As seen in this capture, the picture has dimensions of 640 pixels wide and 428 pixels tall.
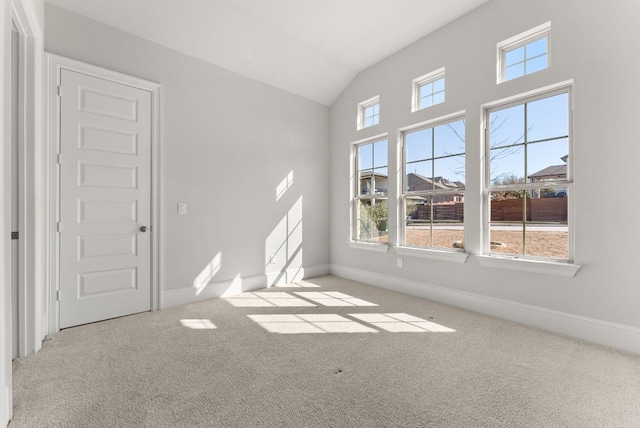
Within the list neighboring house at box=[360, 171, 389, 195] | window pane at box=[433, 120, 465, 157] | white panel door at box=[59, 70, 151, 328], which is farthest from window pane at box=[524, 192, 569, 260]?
white panel door at box=[59, 70, 151, 328]

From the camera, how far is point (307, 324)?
3.06 m

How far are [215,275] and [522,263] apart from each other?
3.51 meters

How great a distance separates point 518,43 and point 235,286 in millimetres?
4340

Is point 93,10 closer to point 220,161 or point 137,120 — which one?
point 137,120

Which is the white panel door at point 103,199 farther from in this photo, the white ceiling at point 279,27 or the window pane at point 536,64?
the window pane at point 536,64

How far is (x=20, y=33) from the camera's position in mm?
2367

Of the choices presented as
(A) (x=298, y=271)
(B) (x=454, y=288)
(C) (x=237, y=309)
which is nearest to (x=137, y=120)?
(C) (x=237, y=309)

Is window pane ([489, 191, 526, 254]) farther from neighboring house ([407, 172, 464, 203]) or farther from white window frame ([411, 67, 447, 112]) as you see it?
white window frame ([411, 67, 447, 112])

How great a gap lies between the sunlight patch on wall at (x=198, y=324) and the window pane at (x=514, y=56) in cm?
409

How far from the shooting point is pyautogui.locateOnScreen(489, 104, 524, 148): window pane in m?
3.12

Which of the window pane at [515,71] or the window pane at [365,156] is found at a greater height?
the window pane at [515,71]

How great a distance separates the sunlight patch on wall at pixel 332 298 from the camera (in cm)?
372

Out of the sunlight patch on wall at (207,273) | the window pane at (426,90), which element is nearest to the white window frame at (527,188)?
the window pane at (426,90)

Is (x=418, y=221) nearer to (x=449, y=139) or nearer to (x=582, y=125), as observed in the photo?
(x=449, y=139)
